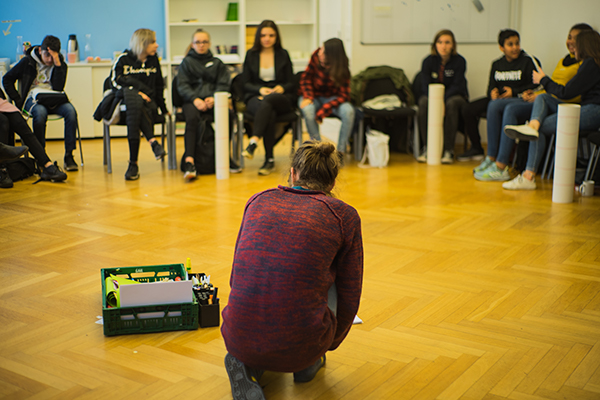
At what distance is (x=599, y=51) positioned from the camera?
4.68 meters

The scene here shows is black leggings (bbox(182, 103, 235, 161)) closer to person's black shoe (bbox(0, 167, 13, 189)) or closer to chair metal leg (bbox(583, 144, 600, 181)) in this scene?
person's black shoe (bbox(0, 167, 13, 189))

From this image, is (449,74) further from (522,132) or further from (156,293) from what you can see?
(156,293)

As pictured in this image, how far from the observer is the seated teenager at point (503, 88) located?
5441mm

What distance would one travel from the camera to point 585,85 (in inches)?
183

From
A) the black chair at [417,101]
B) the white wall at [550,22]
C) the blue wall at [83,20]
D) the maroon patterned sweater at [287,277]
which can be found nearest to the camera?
the maroon patterned sweater at [287,277]

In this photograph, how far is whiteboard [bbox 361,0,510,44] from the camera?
6.80 metres

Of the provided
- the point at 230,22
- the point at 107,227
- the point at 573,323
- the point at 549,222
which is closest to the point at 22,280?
the point at 107,227

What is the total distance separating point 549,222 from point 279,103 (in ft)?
8.77

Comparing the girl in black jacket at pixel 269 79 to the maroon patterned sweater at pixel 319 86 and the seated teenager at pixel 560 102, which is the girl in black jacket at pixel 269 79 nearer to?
the maroon patterned sweater at pixel 319 86

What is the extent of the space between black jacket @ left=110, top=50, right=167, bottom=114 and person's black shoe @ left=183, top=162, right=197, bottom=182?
0.71 m

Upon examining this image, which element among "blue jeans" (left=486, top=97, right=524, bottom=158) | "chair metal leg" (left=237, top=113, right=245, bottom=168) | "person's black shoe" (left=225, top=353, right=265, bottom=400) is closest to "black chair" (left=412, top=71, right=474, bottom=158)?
"blue jeans" (left=486, top=97, right=524, bottom=158)

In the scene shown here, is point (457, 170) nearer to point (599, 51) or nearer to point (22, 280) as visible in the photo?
point (599, 51)

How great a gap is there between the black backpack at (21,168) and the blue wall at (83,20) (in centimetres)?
291

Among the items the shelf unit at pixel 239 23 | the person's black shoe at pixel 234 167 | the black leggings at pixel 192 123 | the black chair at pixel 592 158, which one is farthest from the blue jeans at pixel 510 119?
the shelf unit at pixel 239 23
